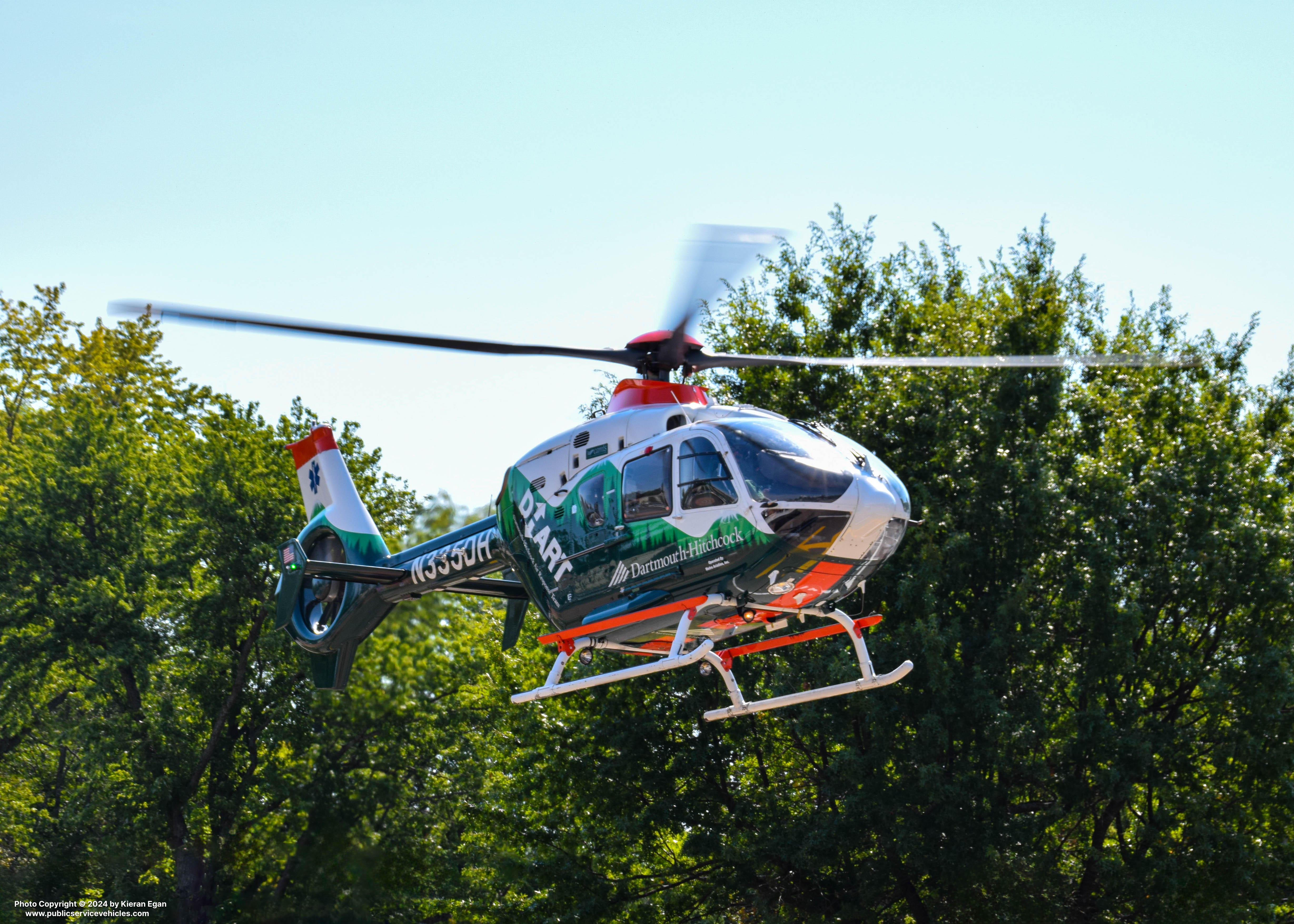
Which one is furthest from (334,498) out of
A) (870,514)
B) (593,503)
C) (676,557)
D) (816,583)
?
(870,514)

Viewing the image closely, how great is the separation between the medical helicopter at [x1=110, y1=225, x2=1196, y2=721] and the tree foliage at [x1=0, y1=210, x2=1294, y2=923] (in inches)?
88.8

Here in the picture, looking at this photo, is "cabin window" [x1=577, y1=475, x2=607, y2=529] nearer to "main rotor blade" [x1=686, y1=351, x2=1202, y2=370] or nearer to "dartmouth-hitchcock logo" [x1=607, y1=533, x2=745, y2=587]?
"dartmouth-hitchcock logo" [x1=607, y1=533, x2=745, y2=587]

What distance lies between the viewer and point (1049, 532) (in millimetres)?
20719

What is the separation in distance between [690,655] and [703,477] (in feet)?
4.97

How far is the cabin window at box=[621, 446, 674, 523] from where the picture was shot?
10445 millimetres

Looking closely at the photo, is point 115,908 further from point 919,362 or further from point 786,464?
point 919,362

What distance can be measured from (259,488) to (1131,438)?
18.8 meters

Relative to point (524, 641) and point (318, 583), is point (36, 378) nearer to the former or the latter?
point (524, 641)

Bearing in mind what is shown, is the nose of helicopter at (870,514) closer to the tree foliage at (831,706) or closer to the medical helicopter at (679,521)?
the medical helicopter at (679,521)

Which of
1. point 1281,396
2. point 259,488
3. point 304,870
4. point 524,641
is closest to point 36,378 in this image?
point 259,488

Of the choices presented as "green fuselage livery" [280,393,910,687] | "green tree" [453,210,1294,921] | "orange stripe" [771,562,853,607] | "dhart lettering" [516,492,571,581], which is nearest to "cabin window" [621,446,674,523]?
"green fuselage livery" [280,393,910,687]

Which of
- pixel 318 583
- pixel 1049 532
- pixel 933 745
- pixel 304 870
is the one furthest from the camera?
pixel 1049 532

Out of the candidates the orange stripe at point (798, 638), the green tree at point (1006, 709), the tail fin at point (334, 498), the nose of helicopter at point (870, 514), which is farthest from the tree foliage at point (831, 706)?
the nose of helicopter at point (870, 514)

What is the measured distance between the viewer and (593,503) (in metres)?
11.1
